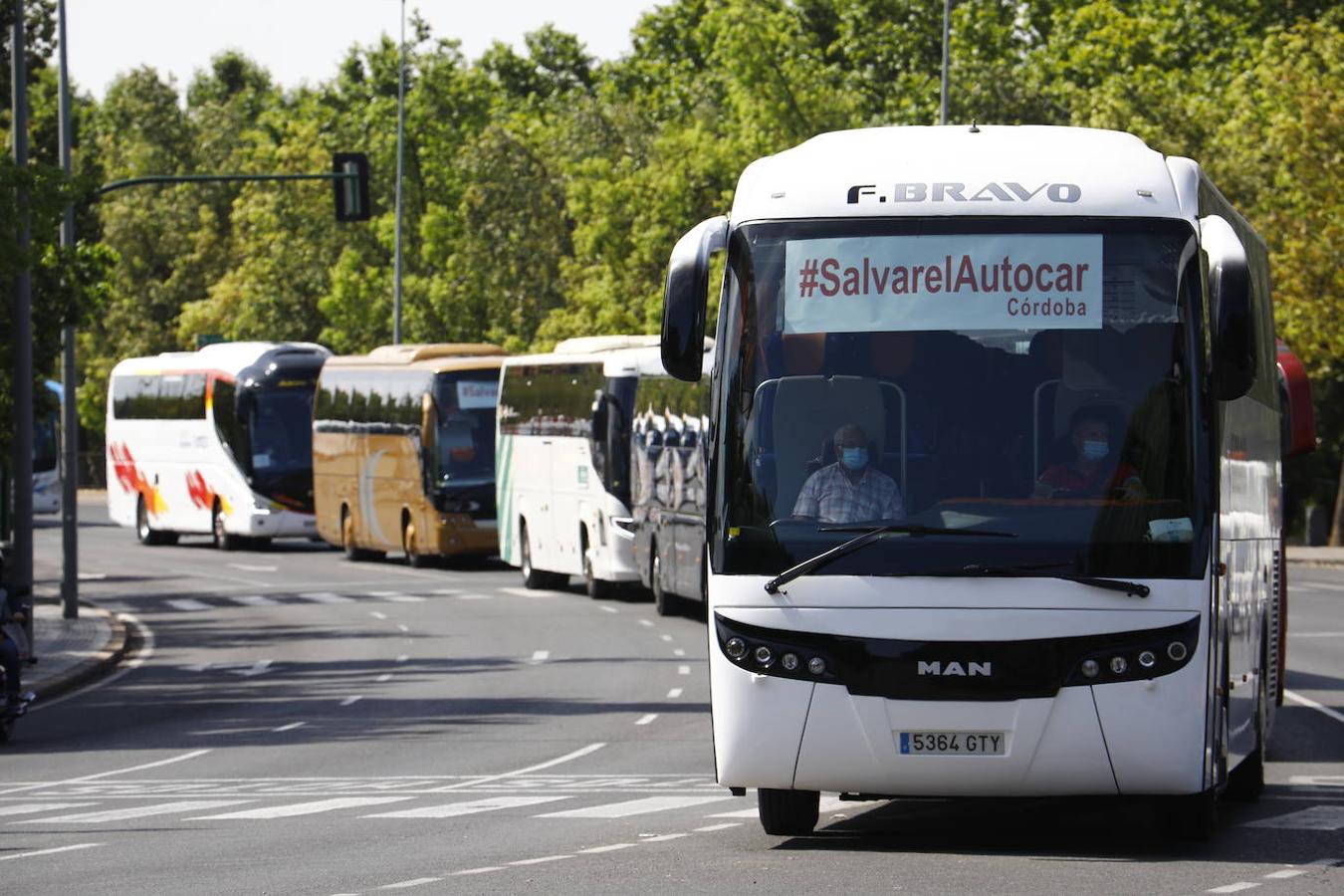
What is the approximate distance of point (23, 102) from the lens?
30.1 m

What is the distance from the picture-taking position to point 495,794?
1541 centimetres

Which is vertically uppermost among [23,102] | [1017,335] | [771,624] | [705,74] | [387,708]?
[705,74]

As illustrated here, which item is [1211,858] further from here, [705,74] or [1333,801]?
[705,74]

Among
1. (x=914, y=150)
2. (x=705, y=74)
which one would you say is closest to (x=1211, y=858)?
(x=914, y=150)

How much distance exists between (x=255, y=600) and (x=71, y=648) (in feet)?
Result: 29.8

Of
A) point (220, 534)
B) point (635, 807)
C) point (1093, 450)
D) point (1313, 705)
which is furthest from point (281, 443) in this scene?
point (1093, 450)

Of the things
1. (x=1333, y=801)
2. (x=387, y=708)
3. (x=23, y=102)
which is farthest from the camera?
(x=23, y=102)

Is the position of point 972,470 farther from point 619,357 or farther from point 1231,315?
point 619,357

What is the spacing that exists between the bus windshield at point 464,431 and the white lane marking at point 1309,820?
29.9m

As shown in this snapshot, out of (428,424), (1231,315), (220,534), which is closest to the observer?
(1231,315)

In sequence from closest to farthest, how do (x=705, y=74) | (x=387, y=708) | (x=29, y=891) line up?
(x=29, y=891)
(x=387, y=708)
(x=705, y=74)

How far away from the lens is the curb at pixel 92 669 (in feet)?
82.0

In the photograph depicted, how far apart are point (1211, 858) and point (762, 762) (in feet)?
6.72

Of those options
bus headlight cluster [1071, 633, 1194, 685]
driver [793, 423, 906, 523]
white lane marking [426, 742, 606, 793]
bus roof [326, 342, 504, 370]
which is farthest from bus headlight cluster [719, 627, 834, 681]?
bus roof [326, 342, 504, 370]
